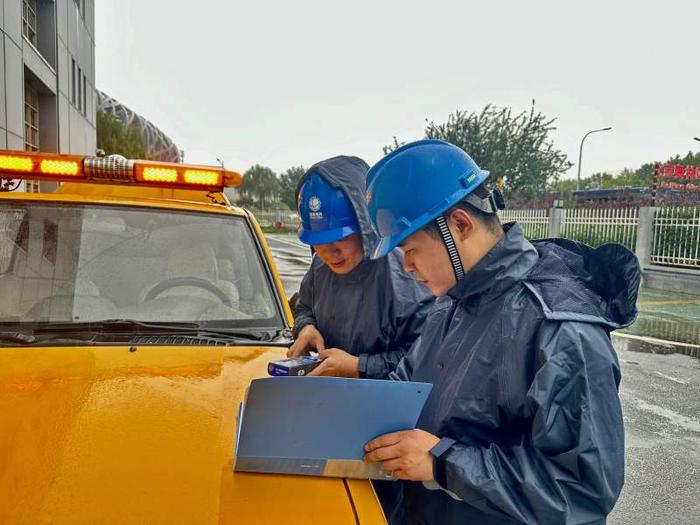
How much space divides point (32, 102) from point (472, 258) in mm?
16024

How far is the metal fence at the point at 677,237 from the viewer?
514 inches

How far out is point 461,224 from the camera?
4.49ft

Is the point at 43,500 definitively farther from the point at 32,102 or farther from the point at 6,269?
the point at 32,102

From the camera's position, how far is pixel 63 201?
8.26 feet

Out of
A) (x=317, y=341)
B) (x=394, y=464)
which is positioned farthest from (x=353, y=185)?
(x=394, y=464)

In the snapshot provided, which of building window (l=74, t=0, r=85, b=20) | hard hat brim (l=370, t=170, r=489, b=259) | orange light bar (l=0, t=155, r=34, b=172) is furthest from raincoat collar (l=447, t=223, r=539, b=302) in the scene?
building window (l=74, t=0, r=85, b=20)

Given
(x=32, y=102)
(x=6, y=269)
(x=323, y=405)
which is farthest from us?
(x=32, y=102)

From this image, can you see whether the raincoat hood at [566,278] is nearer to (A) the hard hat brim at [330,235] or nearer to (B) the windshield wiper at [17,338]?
(A) the hard hat brim at [330,235]

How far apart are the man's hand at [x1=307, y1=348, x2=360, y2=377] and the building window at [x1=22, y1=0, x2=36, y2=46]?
47.8ft

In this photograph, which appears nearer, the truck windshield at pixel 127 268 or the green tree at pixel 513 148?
the truck windshield at pixel 127 268

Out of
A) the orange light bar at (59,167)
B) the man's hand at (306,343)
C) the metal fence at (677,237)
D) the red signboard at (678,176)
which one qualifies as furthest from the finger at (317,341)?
the red signboard at (678,176)

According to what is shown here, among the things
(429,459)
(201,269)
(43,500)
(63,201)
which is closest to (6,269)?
(63,201)

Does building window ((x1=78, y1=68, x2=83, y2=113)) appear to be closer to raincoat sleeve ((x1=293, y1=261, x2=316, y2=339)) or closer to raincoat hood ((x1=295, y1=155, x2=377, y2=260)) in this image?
raincoat sleeve ((x1=293, y1=261, x2=316, y2=339))

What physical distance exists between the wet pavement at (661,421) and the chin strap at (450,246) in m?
2.61
